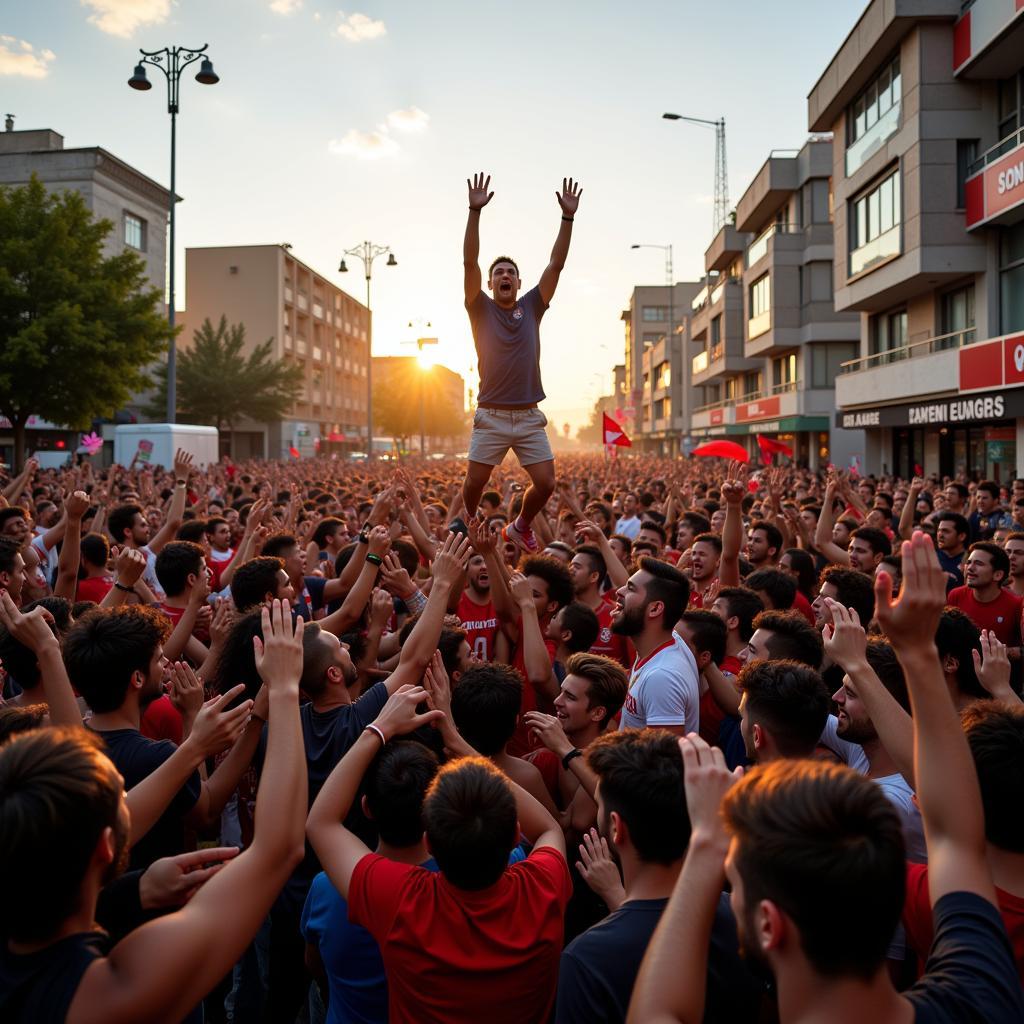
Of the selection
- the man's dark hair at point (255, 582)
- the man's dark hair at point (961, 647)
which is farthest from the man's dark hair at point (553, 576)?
the man's dark hair at point (961, 647)

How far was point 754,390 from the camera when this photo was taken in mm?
48688

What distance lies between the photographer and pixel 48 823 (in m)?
1.73

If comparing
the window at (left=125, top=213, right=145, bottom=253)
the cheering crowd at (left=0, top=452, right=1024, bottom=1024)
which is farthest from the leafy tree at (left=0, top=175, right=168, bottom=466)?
the cheering crowd at (left=0, top=452, right=1024, bottom=1024)

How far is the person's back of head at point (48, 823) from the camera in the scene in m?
1.71

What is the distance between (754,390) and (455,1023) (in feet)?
161

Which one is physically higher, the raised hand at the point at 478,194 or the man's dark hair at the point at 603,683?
the raised hand at the point at 478,194

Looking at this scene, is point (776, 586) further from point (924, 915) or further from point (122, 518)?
point (122, 518)

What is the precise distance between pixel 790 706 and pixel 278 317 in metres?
63.8

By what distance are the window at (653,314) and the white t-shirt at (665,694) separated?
98.0 m

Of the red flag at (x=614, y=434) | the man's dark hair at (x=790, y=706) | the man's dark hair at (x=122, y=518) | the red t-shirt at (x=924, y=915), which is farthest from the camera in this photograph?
the red flag at (x=614, y=434)

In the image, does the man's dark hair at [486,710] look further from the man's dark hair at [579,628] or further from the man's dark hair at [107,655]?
the man's dark hair at [579,628]

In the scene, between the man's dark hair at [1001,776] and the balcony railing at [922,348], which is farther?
the balcony railing at [922,348]

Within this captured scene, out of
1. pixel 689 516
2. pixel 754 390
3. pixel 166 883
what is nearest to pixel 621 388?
pixel 754 390

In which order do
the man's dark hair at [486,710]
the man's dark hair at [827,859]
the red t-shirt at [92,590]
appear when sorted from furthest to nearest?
the red t-shirt at [92,590]
the man's dark hair at [486,710]
the man's dark hair at [827,859]
